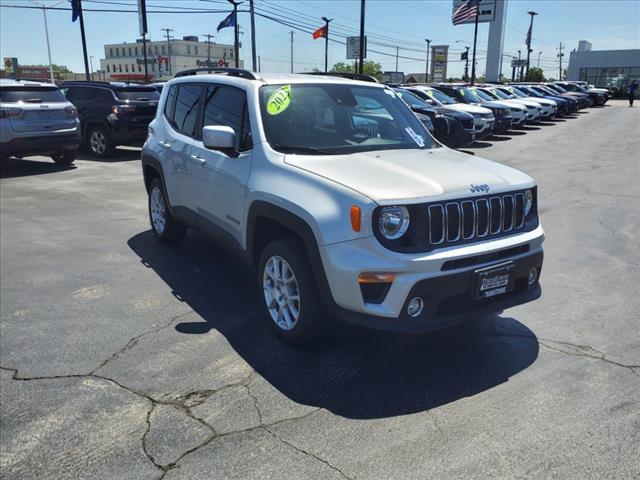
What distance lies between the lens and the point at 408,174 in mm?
3580

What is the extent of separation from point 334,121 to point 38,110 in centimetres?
926

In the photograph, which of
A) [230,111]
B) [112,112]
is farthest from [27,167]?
[230,111]

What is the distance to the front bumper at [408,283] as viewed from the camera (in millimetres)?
3191

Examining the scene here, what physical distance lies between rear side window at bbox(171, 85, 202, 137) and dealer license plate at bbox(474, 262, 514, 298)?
313 centimetres

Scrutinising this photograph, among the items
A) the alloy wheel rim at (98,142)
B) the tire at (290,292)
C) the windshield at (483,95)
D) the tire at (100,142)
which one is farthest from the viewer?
the windshield at (483,95)

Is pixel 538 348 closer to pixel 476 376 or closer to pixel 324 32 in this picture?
pixel 476 376

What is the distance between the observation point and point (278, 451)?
2.85 m

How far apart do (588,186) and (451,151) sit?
22.6ft

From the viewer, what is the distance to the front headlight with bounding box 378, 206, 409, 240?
3238 millimetres

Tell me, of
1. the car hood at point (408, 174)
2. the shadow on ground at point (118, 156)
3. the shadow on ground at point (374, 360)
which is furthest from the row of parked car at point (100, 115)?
the shadow on ground at point (374, 360)

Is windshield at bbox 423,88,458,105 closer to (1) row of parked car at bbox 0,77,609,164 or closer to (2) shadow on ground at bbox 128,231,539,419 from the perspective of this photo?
(1) row of parked car at bbox 0,77,609,164

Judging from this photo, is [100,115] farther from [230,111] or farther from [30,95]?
[230,111]

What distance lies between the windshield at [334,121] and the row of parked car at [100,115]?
83cm

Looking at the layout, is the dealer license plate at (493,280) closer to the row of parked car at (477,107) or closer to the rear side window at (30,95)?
the row of parked car at (477,107)
